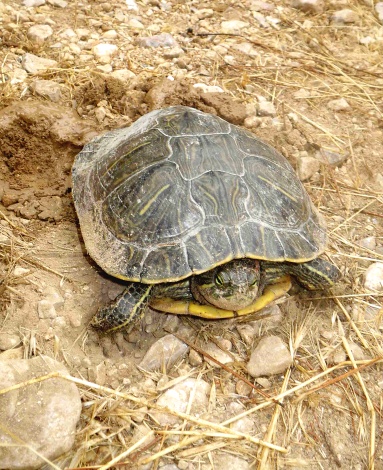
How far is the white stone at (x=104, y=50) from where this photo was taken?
4637 millimetres

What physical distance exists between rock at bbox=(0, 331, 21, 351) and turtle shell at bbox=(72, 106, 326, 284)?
648mm

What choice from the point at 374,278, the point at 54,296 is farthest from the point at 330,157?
the point at 54,296

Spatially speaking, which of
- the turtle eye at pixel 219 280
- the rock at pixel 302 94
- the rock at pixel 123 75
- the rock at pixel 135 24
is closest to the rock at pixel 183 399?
the turtle eye at pixel 219 280

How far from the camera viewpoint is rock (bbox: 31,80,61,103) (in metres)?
4.10

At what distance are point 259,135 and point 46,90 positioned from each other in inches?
74.4

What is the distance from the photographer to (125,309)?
2834 millimetres

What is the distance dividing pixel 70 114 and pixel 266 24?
9.58 feet

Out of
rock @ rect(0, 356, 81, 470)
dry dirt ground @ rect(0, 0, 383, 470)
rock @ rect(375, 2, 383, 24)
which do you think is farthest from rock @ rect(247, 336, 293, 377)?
rock @ rect(375, 2, 383, 24)

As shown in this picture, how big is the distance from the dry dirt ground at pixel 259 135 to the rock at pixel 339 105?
0.02 meters

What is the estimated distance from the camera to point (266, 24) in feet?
18.4

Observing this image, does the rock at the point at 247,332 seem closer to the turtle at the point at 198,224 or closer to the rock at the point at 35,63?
the turtle at the point at 198,224

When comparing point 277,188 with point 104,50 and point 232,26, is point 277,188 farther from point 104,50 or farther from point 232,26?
point 232,26

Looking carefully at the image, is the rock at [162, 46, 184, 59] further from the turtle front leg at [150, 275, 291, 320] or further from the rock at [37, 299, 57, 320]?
the rock at [37, 299, 57, 320]

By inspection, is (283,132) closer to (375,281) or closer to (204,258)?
(375,281)
